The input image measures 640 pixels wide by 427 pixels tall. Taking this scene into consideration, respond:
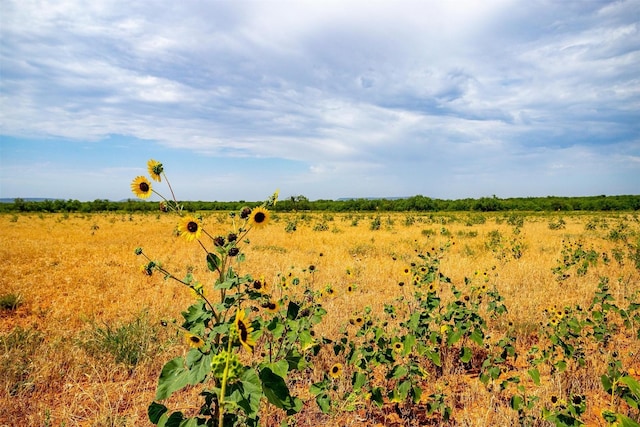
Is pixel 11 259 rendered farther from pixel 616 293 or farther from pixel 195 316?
pixel 616 293

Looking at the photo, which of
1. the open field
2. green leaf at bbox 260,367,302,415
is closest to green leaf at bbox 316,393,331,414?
the open field

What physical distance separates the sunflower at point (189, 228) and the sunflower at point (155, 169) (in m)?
0.25

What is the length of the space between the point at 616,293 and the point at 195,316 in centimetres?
571

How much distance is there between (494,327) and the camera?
4.41 meters

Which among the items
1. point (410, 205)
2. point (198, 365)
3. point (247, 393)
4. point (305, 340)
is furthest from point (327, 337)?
point (410, 205)

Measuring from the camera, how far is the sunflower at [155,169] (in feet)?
5.96

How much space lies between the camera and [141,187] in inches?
74.4

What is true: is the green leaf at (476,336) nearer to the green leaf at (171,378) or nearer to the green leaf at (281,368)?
the green leaf at (281,368)

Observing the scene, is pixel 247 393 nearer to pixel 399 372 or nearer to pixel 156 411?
pixel 156 411

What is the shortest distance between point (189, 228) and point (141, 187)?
351mm

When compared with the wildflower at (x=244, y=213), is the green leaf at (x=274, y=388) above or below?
below

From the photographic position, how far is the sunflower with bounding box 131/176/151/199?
1.87 m

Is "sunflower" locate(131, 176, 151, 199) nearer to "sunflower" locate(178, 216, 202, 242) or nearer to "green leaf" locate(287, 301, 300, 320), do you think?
"sunflower" locate(178, 216, 202, 242)

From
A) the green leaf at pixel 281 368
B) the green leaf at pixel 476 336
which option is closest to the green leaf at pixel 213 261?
the green leaf at pixel 281 368
